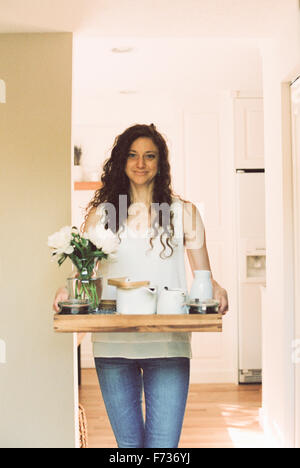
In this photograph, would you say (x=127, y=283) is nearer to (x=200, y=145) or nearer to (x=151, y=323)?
(x=151, y=323)

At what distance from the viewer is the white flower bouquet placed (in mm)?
1767

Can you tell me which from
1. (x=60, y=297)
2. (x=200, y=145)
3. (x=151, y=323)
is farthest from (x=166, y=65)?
(x=151, y=323)

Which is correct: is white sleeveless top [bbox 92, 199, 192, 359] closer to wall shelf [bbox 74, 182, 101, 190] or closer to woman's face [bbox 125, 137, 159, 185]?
woman's face [bbox 125, 137, 159, 185]

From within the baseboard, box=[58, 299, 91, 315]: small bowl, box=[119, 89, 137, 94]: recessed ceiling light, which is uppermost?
box=[119, 89, 137, 94]: recessed ceiling light

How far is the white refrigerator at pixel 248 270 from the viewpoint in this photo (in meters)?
4.20

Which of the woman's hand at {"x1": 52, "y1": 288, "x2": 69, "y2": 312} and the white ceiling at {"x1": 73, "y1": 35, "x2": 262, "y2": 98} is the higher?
the white ceiling at {"x1": 73, "y1": 35, "x2": 262, "y2": 98}

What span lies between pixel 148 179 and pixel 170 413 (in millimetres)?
844

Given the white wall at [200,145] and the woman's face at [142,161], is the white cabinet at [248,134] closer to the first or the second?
the white wall at [200,145]

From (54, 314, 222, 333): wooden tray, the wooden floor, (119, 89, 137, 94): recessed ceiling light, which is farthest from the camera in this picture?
(119, 89, 137, 94): recessed ceiling light

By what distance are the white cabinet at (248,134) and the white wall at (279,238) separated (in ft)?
3.89

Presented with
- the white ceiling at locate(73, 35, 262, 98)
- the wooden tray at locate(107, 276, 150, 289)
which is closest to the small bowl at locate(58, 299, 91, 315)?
the wooden tray at locate(107, 276, 150, 289)

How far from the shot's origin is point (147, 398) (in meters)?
1.79

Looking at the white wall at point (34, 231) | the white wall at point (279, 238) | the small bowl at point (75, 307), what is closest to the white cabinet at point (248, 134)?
the white wall at point (279, 238)

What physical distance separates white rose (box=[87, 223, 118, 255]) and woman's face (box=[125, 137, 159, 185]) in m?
0.28
